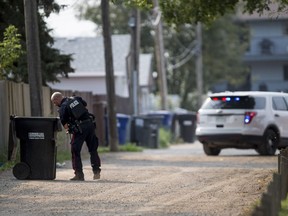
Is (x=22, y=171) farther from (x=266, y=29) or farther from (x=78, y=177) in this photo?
(x=266, y=29)

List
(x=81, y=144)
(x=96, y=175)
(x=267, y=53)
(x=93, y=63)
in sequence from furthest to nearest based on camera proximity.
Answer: (x=267, y=53) < (x=93, y=63) < (x=96, y=175) < (x=81, y=144)

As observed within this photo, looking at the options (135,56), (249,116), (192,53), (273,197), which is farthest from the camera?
(192,53)

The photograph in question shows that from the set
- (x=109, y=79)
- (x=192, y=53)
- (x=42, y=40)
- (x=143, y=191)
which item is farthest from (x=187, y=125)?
(x=143, y=191)

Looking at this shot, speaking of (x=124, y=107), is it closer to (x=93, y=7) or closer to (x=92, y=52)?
(x=92, y=52)

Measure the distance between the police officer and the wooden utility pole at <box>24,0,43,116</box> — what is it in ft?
13.9

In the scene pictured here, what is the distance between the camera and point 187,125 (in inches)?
1762

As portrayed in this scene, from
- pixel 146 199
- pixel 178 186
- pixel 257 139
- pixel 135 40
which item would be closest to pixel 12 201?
pixel 146 199

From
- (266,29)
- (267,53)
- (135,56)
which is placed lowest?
(135,56)

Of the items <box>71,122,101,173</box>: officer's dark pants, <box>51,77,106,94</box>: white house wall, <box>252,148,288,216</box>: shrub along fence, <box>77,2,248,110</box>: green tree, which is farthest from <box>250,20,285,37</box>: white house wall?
<box>252,148,288,216</box>: shrub along fence

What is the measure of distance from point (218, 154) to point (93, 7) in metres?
38.4

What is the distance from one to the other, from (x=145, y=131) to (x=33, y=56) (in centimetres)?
1531

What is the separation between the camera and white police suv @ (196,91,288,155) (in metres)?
24.8

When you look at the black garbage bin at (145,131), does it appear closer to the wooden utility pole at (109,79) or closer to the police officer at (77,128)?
the wooden utility pole at (109,79)

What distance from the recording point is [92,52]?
51.1 meters
